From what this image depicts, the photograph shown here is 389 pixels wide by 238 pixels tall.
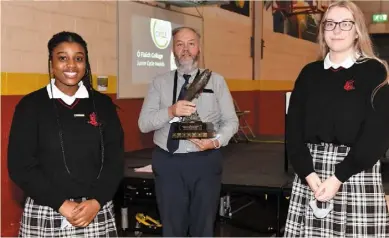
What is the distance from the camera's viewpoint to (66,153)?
1743mm

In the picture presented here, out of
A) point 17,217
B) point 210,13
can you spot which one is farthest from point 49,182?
point 210,13

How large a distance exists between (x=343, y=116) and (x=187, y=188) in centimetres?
101

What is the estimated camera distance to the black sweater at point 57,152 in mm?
1710

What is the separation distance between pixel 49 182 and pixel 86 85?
0.41 meters

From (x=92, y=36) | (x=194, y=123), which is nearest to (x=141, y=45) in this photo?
(x=92, y=36)

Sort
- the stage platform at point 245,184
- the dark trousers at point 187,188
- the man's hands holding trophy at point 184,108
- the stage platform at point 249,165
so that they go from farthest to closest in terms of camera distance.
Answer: the stage platform at point 249,165, the stage platform at point 245,184, the dark trousers at point 187,188, the man's hands holding trophy at point 184,108

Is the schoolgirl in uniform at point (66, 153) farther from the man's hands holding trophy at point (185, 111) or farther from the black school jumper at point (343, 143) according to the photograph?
the black school jumper at point (343, 143)

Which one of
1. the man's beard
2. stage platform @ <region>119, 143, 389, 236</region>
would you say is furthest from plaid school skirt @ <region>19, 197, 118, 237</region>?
stage platform @ <region>119, 143, 389, 236</region>

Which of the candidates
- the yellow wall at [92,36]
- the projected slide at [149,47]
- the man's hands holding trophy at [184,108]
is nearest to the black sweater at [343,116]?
the man's hands holding trophy at [184,108]

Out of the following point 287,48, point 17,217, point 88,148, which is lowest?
point 17,217

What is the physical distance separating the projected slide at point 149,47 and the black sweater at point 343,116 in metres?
3.21

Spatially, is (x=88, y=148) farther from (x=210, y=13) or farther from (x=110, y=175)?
(x=210, y=13)

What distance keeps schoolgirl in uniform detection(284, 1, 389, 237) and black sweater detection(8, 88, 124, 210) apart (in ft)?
2.36

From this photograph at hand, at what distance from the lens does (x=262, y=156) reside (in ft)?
16.4
